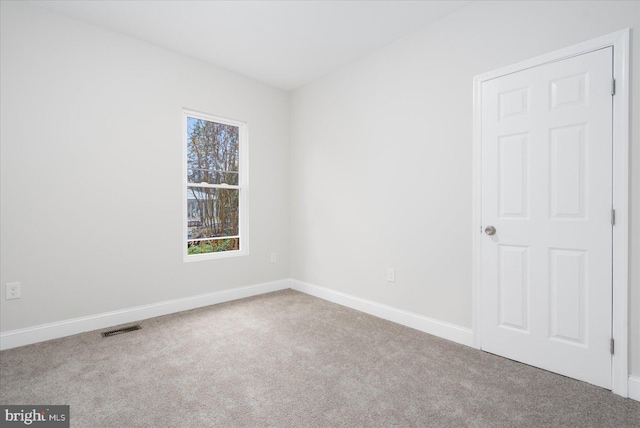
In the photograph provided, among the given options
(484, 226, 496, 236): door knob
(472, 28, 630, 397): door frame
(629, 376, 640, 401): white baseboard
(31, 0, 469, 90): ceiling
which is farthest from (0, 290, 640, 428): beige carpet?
(31, 0, 469, 90): ceiling

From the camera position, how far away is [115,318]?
9.52 ft

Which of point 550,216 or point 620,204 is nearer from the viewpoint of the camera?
point 620,204

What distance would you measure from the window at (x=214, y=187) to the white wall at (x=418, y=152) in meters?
0.95

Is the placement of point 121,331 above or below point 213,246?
below

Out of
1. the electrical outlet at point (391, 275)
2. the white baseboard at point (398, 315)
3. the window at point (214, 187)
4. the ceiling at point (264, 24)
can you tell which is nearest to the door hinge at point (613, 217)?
the white baseboard at point (398, 315)

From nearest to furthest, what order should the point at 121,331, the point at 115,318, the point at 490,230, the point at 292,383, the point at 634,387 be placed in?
the point at 634,387 < the point at 292,383 < the point at 490,230 < the point at 121,331 < the point at 115,318

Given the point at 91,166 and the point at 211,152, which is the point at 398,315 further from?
the point at 91,166

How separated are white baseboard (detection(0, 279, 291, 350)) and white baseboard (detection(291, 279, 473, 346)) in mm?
830

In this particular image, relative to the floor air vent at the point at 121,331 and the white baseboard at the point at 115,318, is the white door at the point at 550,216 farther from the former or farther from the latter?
the floor air vent at the point at 121,331

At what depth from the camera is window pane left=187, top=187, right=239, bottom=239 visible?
3.54 meters

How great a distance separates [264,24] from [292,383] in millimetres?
2982

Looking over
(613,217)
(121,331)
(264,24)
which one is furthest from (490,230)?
(121,331)

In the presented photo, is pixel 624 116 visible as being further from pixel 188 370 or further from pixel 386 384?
pixel 188 370

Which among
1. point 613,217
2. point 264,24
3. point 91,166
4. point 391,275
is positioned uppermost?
point 264,24
